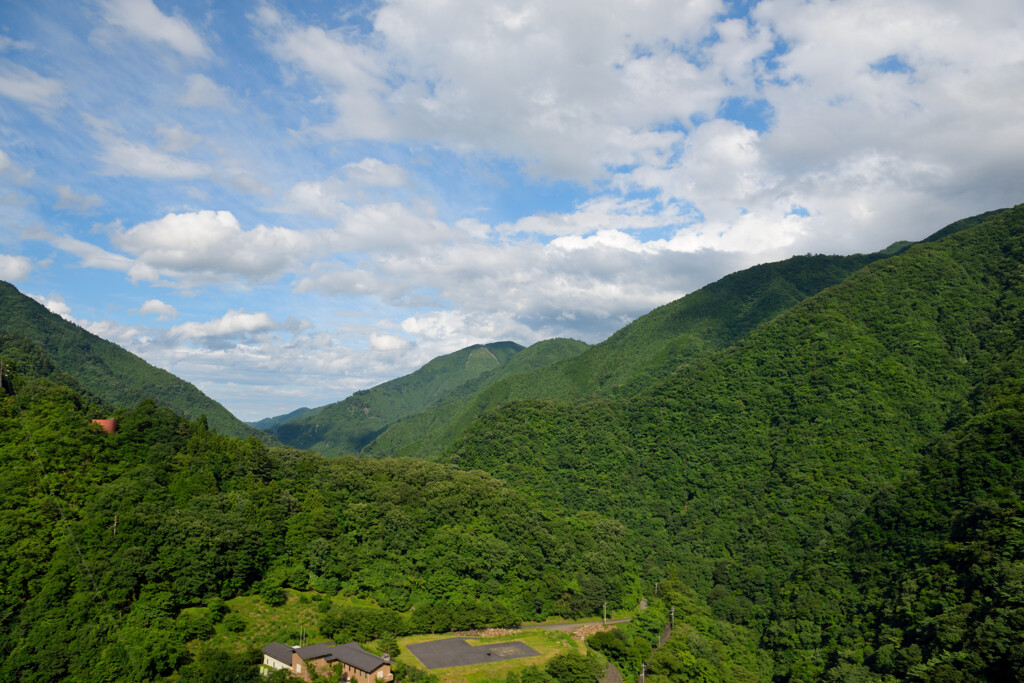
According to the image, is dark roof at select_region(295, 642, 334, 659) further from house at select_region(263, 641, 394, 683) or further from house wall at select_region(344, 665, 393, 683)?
house wall at select_region(344, 665, 393, 683)

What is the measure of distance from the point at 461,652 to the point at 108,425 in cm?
4098

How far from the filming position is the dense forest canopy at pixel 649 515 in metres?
43.6

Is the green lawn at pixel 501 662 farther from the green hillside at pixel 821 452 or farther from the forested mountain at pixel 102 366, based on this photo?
the forested mountain at pixel 102 366

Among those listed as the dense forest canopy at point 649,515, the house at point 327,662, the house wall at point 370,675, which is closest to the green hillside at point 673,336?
the dense forest canopy at point 649,515

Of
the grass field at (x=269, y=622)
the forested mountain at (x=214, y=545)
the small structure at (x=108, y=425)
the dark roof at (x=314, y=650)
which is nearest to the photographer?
the forested mountain at (x=214, y=545)

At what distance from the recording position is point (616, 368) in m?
163

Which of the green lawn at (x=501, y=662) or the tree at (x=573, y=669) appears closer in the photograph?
the green lawn at (x=501, y=662)

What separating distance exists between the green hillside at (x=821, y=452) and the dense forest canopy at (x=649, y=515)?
15.1 inches

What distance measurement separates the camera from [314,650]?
43500 mm

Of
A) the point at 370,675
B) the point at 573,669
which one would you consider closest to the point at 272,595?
the point at 370,675

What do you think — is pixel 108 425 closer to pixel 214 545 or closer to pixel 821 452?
pixel 214 545

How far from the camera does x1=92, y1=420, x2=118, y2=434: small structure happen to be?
5558 centimetres

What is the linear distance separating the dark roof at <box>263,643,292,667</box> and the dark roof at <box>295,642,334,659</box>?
2.38 ft

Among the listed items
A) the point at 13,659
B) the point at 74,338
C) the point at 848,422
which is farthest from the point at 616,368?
the point at 74,338
